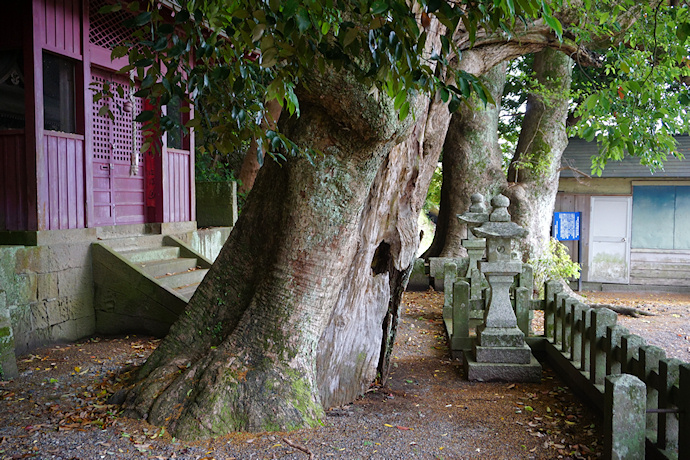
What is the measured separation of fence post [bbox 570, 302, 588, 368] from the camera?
5.27 metres

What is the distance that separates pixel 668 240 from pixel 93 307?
13.8 m

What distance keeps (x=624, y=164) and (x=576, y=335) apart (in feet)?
34.7

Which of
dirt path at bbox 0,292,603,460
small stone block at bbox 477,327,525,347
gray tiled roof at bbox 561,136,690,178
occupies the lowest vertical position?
dirt path at bbox 0,292,603,460

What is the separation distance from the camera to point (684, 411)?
317 cm

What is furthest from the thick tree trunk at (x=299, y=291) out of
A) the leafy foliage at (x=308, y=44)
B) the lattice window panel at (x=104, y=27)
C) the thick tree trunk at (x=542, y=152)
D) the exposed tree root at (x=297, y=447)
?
the thick tree trunk at (x=542, y=152)

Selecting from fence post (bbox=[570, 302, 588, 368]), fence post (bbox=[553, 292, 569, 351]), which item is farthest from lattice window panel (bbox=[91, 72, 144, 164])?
fence post (bbox=[570, 302, 588, 368])

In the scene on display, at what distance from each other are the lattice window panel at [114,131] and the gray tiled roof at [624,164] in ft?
32.9

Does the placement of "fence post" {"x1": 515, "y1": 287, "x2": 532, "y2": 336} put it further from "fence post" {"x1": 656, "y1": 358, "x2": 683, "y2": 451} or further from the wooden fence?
"fence post" {"x1": 656, "y1": 358, "x2": 683, "y2": 451}

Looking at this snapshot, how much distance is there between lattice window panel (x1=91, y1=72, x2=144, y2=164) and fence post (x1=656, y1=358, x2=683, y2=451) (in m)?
7.32

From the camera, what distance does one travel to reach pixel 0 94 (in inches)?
283

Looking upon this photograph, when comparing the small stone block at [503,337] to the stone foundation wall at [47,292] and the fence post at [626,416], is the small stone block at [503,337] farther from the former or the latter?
the stone foundation wall at [47,292]

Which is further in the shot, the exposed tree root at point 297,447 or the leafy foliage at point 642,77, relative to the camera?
the leafy foliage at point 642,77

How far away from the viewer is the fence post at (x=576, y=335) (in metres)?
5.27

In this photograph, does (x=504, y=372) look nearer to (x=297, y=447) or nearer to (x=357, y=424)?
(x=357, y=424)
